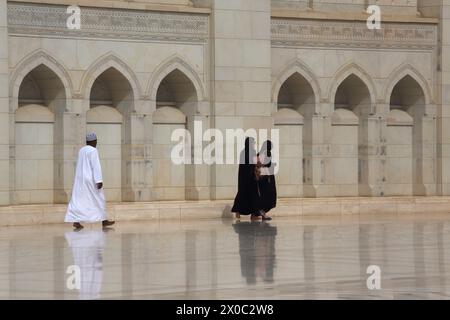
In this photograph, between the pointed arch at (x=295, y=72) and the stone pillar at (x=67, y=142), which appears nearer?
the stone pillar at (x=67, y=142)

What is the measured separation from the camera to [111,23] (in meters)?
24.0

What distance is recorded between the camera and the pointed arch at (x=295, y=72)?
26.0 metres

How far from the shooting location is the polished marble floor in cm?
1281

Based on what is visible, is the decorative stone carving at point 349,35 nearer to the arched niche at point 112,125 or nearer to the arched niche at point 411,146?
the arched niche at point 411,146

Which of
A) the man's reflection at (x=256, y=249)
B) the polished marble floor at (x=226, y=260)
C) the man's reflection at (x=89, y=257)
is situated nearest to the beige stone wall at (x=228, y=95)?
the polished marble floor at (x=226, y=260)

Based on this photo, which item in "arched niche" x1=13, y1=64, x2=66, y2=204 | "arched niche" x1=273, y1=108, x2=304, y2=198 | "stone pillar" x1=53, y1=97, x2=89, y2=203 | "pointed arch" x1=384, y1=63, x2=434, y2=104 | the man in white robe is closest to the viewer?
the man in white robe

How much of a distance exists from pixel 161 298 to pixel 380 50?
51.8ft

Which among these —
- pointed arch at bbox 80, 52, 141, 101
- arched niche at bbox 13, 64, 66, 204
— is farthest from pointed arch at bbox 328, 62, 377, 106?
arched niche at bbox 13, 64, 66, 204

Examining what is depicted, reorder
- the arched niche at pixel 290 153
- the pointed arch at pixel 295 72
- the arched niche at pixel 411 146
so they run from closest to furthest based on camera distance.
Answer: the pointed arch at pixel 295 72, the arched niche at pixel 290 153, the arched niche at pixel 411 146

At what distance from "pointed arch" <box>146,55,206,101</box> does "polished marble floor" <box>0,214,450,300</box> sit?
2.81m

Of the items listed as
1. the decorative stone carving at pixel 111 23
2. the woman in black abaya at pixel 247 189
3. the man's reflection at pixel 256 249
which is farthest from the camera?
the woman in black abaya at pixel 247 189

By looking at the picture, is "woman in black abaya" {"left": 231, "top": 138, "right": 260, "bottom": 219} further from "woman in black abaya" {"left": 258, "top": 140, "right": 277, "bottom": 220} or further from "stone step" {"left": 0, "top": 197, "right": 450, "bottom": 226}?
"stone step" {"left": 0, "top": 197, "right": 450, "bottom": 226}

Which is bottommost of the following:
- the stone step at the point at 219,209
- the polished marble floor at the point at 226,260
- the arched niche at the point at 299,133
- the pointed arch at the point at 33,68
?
the polished marble floor at the point at 226,260

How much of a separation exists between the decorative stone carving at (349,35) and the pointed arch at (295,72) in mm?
379
